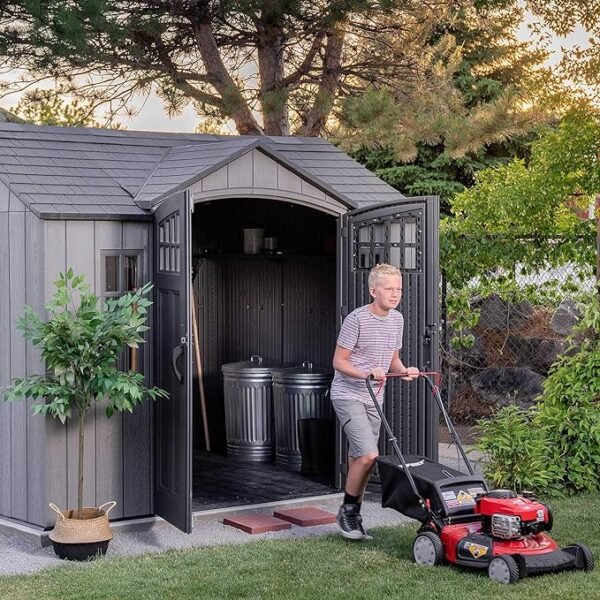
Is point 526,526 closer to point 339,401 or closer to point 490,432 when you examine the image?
point 339,401

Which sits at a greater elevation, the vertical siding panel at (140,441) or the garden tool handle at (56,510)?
the vertical siding panel at (140,441)

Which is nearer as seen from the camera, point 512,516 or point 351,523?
point 512,516

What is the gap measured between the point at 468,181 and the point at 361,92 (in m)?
6.84

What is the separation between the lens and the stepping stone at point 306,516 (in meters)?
7.82

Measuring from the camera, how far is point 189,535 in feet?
24.9

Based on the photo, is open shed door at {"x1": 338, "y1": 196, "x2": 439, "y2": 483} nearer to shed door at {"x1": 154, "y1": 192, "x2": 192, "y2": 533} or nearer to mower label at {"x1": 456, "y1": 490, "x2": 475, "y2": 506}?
shed door at {"x1": 154, "y1": 192, "x2": 192, "y2": 533}

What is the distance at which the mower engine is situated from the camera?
622cm

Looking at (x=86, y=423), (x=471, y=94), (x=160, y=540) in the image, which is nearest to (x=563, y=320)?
(x=160, y=540)

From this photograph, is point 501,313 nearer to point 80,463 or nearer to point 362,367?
point 362,367

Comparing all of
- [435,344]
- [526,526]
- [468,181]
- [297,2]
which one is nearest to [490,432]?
[435,344]

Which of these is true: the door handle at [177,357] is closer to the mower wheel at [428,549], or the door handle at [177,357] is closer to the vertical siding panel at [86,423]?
the vertical siding panel at [86,423]

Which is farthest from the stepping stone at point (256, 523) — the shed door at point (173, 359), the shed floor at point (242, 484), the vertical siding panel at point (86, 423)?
the vertical siding panel at point (86, 423)

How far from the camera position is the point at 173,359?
24.3 ft

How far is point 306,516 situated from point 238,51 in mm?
9952
